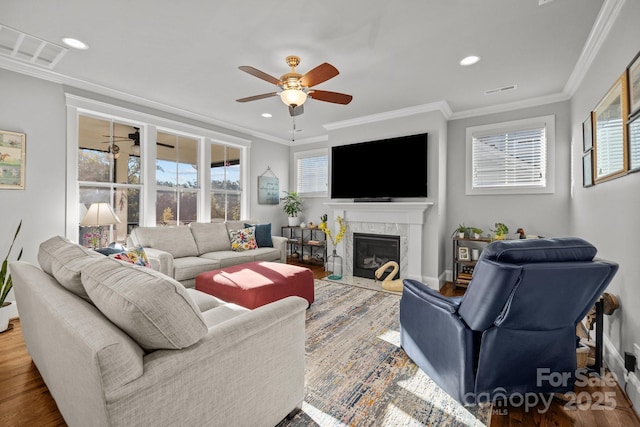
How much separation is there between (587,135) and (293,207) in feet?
14.7

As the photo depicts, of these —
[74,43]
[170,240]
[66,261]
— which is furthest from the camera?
[170,240]

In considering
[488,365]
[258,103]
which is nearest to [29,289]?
[488,365]

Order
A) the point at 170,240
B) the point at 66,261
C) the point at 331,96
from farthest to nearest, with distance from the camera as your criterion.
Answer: the point at 170,240, the point at 331,96, the point at 66,261

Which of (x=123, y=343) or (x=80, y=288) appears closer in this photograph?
A: (x=123, y=343)

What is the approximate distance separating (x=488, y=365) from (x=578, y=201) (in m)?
2.66

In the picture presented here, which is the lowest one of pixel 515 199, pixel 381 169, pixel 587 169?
pixel 515 199

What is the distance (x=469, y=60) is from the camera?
9.45ft

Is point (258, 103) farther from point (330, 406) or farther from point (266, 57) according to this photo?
point (330, 406)

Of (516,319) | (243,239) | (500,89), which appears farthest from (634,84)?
(243,239)

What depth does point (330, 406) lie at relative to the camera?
5.63 ft

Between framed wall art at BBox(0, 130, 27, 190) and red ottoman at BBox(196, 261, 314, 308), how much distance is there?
2.08 metres

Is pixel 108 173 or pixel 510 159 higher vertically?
pixel 510 159

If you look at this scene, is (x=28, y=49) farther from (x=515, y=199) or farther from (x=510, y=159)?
(x=515, y=199)

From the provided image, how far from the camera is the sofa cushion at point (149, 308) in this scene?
1.02 m
